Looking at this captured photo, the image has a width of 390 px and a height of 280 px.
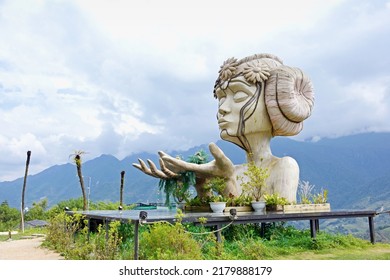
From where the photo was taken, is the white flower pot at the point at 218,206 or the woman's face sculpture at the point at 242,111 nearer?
the white flower pot at the point at 218,206

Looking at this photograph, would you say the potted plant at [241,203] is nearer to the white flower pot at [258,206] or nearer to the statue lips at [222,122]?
the white flower pot at [258,206]

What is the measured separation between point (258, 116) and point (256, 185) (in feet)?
6.06

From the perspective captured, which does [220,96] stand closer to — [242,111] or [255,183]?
[242,111]

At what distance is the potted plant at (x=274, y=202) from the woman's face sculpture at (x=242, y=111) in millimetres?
1815

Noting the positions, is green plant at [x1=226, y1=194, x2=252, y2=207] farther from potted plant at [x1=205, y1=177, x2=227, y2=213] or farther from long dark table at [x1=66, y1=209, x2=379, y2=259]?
long dark table at [x1=66, y1=209, x2=379, y2=259]

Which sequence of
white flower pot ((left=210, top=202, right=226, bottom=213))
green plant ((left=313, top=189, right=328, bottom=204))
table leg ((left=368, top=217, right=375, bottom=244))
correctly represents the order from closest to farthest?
white flower pot ((left=210, top=202, right=226, bottom=213))
table leg ((left=368, top=217, right=375, bottom=244))
green plant ((left=313, top=189, right=328, bottom=204))

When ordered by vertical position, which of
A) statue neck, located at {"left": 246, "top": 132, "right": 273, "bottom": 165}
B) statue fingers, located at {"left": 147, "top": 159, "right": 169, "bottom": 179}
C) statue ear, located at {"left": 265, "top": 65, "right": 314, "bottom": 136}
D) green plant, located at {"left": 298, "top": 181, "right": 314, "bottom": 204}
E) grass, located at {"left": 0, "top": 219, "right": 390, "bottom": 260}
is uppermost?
statue ear, located at {"left": 265, "top": 65, "right": 314, "bottom": 136}

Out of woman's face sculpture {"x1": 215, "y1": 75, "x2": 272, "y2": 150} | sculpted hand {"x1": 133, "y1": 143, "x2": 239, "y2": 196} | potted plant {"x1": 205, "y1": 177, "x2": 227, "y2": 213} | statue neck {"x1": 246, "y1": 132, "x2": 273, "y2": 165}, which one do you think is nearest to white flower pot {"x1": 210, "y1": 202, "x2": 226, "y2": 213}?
potted plant {"x1": 205, "y1": 177, "x2": 227, "y2": 213}

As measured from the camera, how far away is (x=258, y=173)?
953 cm

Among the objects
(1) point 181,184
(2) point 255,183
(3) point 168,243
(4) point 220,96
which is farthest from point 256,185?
(3) point 168,243

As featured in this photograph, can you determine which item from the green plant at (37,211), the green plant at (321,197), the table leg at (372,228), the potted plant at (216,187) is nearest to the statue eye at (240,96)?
the potted plant at (216,187)

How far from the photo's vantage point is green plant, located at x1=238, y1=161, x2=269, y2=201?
9.56 m

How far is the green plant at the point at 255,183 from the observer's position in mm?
9562

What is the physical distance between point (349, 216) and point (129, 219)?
5.33 m
